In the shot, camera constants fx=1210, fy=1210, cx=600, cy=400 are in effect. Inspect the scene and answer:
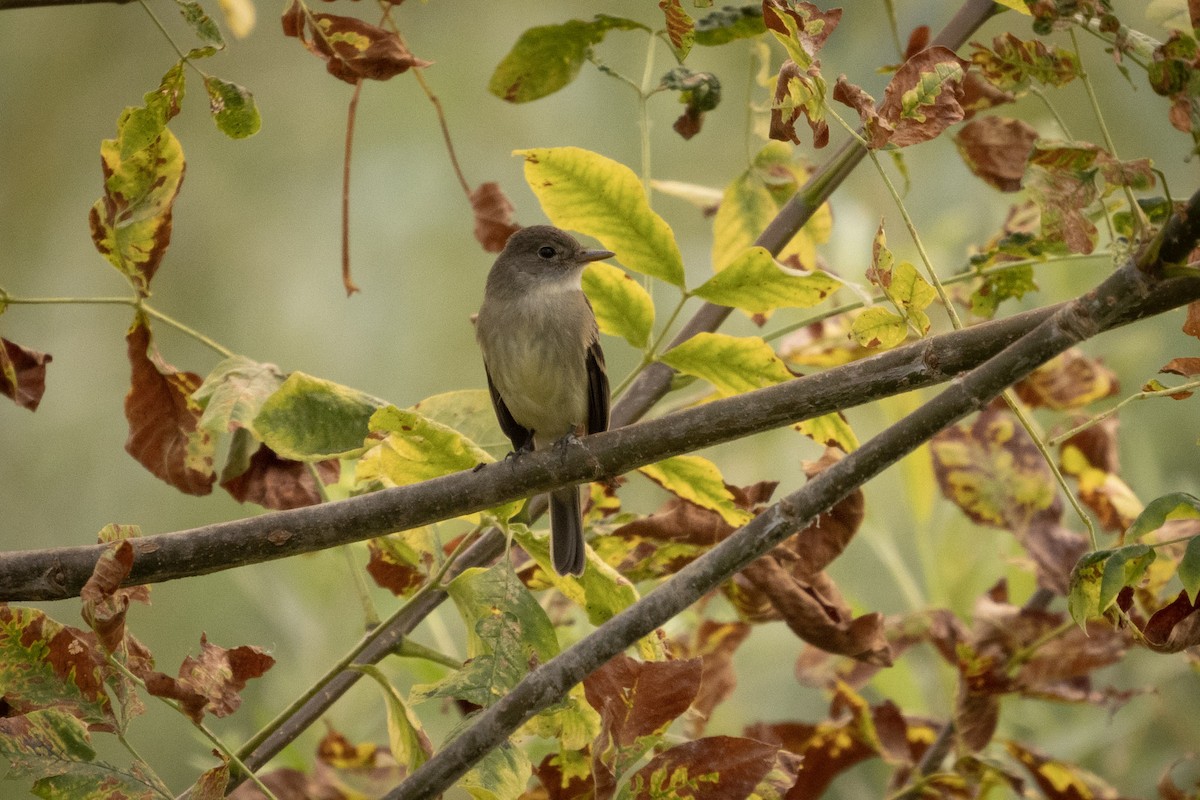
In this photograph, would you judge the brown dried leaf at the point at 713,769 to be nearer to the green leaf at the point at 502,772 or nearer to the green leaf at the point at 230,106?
the green leaf at the point at 502,772

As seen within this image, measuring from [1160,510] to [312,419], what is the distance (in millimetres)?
1010

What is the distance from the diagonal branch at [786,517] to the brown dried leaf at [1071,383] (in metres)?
0.90

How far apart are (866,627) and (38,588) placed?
3.55 ft

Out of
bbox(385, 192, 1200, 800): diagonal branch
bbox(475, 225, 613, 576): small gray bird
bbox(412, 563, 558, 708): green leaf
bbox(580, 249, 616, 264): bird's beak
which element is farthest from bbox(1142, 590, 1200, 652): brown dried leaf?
bbox(580, 249, 616, 264): bird's beak

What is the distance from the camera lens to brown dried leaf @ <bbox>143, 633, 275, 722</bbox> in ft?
4.24

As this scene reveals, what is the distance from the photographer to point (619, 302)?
1686 mm

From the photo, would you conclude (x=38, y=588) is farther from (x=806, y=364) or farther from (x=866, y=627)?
(x=806, y=364)

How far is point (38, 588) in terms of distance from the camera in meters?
1.32

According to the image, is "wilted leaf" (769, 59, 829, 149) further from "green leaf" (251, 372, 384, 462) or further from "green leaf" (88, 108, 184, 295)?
"green leaf" (88, 108, 184, 295)

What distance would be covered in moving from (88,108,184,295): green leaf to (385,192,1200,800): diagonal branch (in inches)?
31.3

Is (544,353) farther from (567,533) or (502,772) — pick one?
(502,772)

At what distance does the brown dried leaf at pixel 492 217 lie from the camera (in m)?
2.10

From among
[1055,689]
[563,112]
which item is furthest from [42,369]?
[563,112]

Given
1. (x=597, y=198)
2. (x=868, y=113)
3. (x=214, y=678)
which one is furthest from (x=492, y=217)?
(x=214, y=678)
